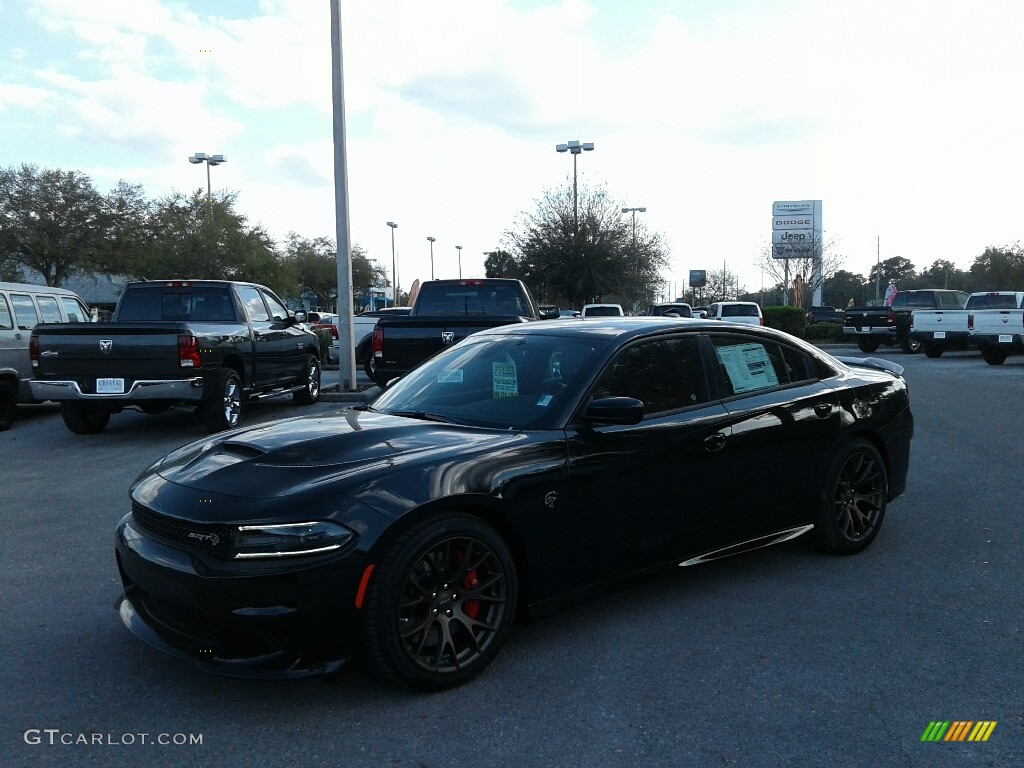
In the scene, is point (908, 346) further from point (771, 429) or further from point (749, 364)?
point (771, 429)

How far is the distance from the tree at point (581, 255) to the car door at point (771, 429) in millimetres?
36963

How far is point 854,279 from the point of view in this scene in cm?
11025

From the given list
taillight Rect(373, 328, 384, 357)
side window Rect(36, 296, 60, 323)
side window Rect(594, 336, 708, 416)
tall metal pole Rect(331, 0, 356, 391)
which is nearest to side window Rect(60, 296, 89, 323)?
side window Rect(36, 296, 60, 323)

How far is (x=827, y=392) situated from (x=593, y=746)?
2.97 meters

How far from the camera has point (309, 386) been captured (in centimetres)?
1361

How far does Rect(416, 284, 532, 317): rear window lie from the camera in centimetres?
1345

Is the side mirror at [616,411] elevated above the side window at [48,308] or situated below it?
below

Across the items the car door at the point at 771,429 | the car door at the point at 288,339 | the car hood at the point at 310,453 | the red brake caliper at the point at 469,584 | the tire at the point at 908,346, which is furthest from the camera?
the tire at the point at 908,346

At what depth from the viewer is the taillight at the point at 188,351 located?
9898mm

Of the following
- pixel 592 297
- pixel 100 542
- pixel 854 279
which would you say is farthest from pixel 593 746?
pixel 854 279

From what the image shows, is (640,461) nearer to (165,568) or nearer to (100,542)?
(165,568)

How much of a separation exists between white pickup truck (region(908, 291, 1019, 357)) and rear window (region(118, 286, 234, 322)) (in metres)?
18.8

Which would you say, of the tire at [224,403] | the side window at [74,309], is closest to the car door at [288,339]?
the tire at [224,403]

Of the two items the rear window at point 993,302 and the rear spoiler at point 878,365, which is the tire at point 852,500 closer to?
the rear spoiler at point 878,365
